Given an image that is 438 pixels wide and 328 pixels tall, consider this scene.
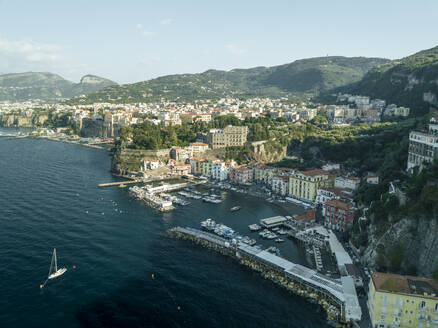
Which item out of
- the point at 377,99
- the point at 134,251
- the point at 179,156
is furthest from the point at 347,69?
the point at 134,251

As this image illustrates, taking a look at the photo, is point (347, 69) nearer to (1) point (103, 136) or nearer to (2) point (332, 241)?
(1) point (103, 136)

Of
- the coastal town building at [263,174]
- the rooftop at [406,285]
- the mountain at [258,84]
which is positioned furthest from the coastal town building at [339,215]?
the mountain at [258,84]

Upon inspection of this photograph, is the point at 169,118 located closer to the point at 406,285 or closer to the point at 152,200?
the point at 152,200

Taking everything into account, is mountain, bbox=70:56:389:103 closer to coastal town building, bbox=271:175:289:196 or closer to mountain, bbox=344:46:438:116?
mountain, bbox=344:46:438:116

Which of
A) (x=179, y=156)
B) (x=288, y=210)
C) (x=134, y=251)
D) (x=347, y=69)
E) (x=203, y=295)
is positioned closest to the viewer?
(x=203, y=295)

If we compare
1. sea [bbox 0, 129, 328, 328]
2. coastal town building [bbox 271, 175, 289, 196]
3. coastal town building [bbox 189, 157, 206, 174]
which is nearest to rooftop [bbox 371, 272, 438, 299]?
sea [bbox 0, 129, 328, 328]

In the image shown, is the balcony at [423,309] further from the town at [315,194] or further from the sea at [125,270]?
the sea at [125,270]

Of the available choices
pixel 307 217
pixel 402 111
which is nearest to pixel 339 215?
pixel 307 217
